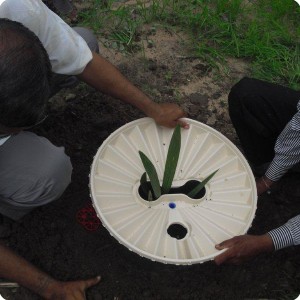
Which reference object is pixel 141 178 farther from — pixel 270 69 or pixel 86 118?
pixel 270 69

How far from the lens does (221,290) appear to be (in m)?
1.57

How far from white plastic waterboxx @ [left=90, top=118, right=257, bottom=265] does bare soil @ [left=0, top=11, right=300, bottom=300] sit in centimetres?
24

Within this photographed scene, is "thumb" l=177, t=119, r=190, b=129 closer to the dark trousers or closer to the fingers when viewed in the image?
the dark trousers

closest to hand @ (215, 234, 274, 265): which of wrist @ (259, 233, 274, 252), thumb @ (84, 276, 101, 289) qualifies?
wrist @ (259, 233, 274, 252)

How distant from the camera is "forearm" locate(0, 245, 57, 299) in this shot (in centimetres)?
123

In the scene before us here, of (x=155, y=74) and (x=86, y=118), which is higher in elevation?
(x=155, y=74)

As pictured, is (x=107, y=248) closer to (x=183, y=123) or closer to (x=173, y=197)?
(x=173, y=197)

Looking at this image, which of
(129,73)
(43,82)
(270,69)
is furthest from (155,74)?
(43,82)

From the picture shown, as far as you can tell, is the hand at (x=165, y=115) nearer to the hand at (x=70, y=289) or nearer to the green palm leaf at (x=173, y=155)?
the green palm leaf at (x=173, y=155)

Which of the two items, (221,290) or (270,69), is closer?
(221,290)

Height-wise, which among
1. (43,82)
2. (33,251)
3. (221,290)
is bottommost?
(33,251)

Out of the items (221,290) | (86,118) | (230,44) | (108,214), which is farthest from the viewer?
(230,44)

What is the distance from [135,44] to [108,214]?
1158mm

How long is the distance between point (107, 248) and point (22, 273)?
39 cm
